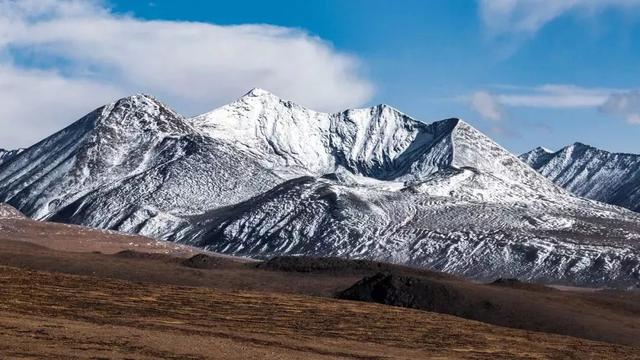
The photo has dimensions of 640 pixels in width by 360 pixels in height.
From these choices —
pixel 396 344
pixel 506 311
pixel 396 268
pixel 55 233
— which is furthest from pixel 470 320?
pixel 55 233

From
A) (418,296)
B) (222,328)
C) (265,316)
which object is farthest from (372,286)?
(222,328)

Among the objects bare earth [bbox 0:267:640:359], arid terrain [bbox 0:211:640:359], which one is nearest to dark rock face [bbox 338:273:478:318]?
arid terrain [bbox 0:211:640:359]

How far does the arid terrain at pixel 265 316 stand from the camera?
48750 mm

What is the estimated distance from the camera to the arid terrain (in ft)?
160

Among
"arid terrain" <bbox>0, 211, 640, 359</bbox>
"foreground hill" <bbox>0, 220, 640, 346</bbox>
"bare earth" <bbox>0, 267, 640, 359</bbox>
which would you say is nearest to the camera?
"bare earth" <bbox>0, 267, 640, 359</bbox>

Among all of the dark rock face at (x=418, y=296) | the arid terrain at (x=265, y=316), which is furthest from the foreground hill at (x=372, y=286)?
the arid terrain at (x=265, y=316)

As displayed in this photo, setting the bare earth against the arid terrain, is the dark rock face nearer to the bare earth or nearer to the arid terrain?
the arid terrain

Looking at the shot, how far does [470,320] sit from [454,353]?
2486 cm

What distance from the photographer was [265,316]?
69.9 metres

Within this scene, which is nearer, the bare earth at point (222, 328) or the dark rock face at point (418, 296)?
the bare earth at point (222, 328)

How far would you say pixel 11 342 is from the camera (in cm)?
4288

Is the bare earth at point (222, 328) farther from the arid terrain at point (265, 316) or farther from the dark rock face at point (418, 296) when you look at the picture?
the dark rock face at point (418, 296)

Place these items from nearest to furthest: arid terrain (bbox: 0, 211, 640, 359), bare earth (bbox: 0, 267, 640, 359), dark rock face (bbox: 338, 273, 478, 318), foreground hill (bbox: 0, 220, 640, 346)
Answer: bare earth (bbox: 0, 267, 640, 359)
arid terrain (bbox: 0, 211, 640, 359)
foreground hill (bbox: 0, 220, 640, 346)
dark rock face (bbox: 338, 273, 478, 318)

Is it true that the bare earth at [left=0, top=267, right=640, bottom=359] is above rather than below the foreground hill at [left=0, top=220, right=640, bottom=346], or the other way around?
below
